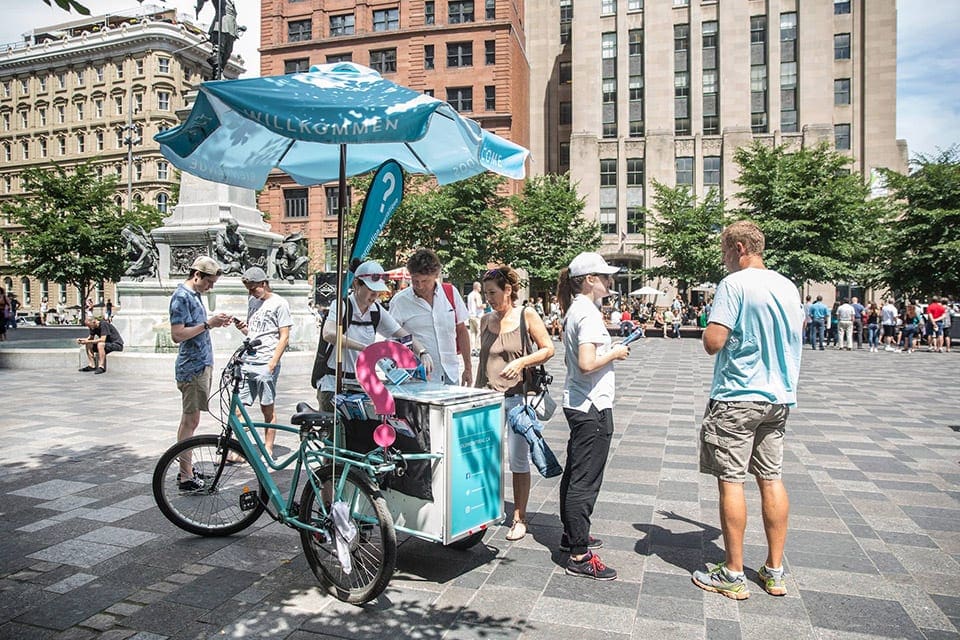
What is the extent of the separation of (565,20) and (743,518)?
6391 centimetres

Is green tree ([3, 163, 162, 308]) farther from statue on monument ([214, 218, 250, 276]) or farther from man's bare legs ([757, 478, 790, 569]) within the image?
man's bare legs ([757, 478, 790, 569])

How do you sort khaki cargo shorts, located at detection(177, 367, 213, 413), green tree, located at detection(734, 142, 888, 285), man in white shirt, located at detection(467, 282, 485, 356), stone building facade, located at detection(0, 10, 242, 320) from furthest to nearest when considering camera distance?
stone building facade, located at detection(0, 10, 242, 320) < green tree, located at detection(734, 142, 888, 285) < man in white shirt, located at detection(467, 282, 485, 356) < khaki cargo shorts, located at detection(177, 367, 213, 413)

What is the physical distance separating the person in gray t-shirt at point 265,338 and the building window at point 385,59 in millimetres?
49789

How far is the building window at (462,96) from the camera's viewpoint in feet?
167

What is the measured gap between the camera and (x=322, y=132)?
339cm

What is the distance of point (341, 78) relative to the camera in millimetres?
3947

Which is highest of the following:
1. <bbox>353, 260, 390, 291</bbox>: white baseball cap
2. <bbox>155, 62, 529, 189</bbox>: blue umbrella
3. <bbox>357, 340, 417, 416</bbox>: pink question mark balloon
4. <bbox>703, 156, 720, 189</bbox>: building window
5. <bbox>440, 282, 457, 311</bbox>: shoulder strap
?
<bbox>703, 156, 720, 189</bbox>: building window

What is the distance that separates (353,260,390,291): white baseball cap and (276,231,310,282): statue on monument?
40.1ft

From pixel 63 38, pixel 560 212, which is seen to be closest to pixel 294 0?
pixel 560 212

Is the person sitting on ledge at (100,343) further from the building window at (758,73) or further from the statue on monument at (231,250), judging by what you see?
the building window at (758,73)

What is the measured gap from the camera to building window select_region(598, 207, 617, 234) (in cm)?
5491

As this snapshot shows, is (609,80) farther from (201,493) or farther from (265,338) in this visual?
(201,493)

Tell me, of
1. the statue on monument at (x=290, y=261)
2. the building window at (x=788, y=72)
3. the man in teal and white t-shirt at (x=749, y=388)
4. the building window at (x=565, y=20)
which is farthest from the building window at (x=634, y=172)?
the man in teal and white t-shirt at (x=749, y=388)

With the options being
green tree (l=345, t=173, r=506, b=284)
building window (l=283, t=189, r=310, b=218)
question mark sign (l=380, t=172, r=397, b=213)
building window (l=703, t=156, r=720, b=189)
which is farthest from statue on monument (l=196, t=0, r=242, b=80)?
building window (l=703, t=156, r=720, b=189)
